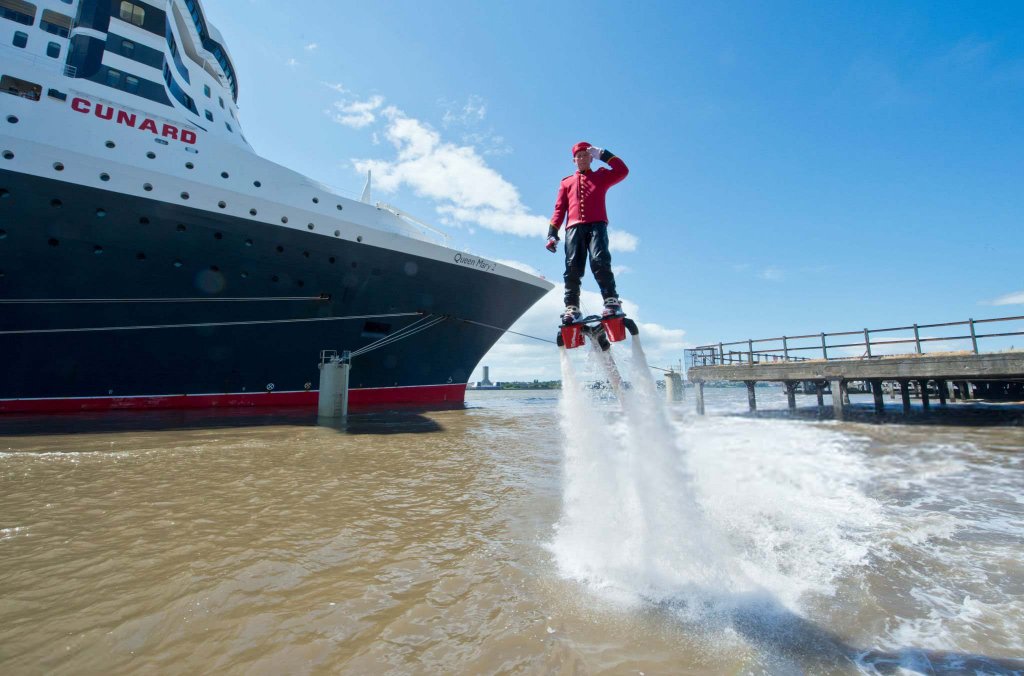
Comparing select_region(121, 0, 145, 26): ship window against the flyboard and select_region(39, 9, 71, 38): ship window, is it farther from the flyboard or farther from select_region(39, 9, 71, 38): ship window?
the flyboard

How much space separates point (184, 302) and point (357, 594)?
14.7 m

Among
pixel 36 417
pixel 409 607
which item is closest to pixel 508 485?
pixel 409 607

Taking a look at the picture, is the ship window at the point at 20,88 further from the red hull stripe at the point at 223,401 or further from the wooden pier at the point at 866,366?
the wooden pier at the point at 866,366

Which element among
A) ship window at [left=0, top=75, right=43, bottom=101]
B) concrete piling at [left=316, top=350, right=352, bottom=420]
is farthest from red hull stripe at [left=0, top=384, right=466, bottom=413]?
ship window at [left=0, top=75, right=43, bottom=101]

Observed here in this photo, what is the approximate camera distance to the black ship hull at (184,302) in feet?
39.7

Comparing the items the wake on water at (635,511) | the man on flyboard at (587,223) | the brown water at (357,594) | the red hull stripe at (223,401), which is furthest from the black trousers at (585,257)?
the red hull stripe at (223,401)

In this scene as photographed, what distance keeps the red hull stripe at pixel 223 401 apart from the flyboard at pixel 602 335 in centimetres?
1533

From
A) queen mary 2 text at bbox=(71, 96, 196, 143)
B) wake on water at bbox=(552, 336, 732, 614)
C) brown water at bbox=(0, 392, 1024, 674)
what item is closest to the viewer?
brown water at bbox=(0, 392, 1024, 674)

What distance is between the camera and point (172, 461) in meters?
6.89

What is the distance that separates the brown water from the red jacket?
125 inches

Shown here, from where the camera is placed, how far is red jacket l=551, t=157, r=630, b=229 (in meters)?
4.25

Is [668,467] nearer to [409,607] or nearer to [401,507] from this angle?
[409,607]

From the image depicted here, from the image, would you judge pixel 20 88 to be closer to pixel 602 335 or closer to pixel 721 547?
pixel 602 335

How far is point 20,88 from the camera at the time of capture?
12.4m
